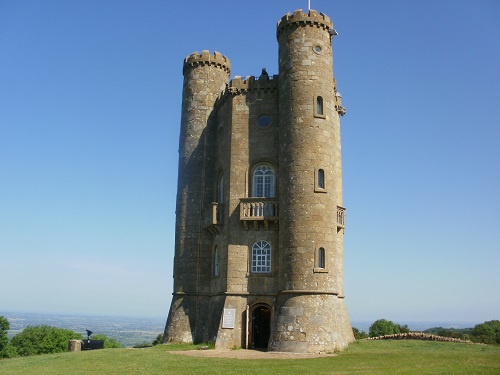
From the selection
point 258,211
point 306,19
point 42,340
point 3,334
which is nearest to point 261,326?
point 258,211

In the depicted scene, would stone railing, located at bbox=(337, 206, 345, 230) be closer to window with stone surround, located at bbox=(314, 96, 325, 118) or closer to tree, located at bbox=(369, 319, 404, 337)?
window with stone surround, located at bbox=(314, 96, 325, 118)

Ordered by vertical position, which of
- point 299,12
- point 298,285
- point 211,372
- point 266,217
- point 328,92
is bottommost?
point 211,372

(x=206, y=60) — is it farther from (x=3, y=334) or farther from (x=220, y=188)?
(x=3, y=334)

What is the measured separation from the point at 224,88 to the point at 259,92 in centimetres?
613

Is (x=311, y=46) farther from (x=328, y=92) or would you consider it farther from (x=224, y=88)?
(x=224, y=88)

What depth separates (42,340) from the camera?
2729 inches

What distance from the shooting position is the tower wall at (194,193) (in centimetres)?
3616

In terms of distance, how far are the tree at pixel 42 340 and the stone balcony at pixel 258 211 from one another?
41.8 meters

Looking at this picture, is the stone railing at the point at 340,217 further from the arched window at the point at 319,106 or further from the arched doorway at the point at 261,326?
the arched doorway at the point at 261,326

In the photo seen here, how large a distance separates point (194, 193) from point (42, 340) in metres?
43.9

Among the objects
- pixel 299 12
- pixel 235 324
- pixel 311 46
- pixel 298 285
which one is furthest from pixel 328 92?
pixel 235 324

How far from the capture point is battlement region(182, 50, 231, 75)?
3984 cm

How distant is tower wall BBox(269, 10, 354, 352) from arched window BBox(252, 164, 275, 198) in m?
1.83

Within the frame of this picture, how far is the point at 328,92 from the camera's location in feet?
106
